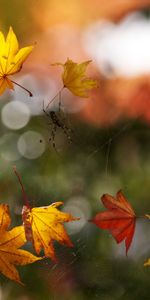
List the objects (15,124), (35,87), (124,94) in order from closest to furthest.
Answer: (35,87), (15,124), (124,94)

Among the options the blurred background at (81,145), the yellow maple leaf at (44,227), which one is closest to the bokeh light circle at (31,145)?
the blurred background at (81,145)

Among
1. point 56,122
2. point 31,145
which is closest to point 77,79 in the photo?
point 56,122

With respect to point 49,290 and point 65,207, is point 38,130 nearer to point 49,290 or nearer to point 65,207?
point 65,207

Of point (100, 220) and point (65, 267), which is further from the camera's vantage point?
point (65, 267)

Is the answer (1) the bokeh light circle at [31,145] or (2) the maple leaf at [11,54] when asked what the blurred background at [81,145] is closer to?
(1) the bokeh light circle at [31,145]

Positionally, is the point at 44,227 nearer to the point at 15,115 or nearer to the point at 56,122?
the point at 56,122

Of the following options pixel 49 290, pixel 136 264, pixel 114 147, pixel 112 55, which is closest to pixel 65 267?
pixel 49 290
